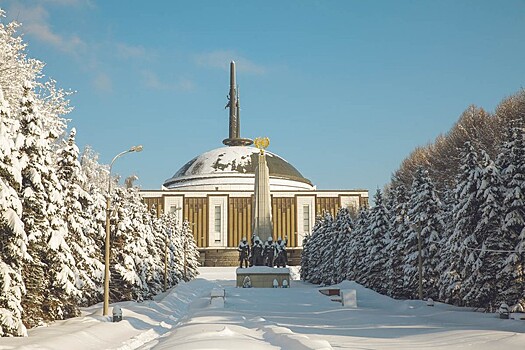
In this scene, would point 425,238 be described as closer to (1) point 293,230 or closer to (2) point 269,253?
(2) point 269,253

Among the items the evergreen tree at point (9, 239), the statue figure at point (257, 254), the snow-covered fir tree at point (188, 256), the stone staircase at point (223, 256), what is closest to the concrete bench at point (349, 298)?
the evergreen tree at point (9, 239)

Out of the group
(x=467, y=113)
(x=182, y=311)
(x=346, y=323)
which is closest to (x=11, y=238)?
(x=346, y=323)

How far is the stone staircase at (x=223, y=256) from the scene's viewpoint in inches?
3700

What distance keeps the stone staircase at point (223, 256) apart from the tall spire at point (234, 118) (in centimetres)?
3728

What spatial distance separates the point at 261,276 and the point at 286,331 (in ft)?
101

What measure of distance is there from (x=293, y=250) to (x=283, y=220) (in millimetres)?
4956

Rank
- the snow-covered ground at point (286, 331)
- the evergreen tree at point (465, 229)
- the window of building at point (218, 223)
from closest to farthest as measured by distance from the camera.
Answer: the snow-covered ground at point (286, 331), the evergreen tree at point (465, 229), the window of building at point (218, 223)

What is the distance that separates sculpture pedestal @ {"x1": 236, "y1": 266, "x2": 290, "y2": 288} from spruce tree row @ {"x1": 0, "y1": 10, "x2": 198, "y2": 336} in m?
13.3

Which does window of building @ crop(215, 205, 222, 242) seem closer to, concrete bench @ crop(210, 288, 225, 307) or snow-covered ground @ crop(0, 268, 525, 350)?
snow-covered ground @ crop(0, 268, 525, 350)

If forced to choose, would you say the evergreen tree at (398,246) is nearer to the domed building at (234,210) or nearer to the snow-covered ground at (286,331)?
the snow-covered ground at (286,331)

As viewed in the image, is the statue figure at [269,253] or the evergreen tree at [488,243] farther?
the statue figure at [269,253]

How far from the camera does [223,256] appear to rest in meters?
94.2

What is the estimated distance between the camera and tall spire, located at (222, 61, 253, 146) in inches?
5005

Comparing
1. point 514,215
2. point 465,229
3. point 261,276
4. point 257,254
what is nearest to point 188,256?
point 257,254
